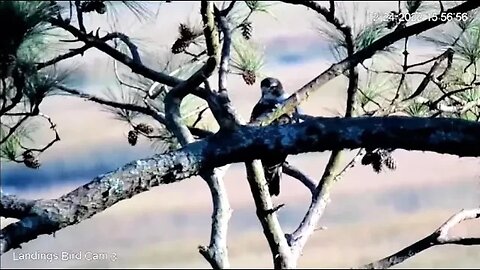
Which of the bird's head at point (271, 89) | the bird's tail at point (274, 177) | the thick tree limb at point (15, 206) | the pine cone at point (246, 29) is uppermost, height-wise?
the bird's head at point (271, 89)

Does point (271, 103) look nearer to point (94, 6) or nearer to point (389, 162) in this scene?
point (389, 162)

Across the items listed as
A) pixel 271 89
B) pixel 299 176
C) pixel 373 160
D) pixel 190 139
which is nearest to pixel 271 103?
pixel 271 89

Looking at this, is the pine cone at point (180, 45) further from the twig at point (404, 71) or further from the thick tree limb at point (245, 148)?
the thick tree limb at point (245, 148)

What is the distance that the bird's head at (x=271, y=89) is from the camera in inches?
71.4

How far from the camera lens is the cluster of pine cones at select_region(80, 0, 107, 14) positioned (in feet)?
3.91

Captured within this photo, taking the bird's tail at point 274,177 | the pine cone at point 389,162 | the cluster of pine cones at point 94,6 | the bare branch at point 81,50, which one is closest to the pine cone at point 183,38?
the bare branch at point 81,50

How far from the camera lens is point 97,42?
1.24 metres

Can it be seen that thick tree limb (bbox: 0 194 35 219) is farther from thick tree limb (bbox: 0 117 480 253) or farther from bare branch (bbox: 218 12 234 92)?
bare branch (bbox: 218 12 234 92)

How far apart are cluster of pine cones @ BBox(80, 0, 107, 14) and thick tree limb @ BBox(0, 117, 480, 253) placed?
40cm

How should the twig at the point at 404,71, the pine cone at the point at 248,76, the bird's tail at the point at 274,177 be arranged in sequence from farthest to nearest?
the bird's tail at the point at 274,177
the pine cone at the point at 248,76
the twig at the point at 404,71

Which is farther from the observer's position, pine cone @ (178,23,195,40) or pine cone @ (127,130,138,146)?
pine cone @ (127,130,138,146)

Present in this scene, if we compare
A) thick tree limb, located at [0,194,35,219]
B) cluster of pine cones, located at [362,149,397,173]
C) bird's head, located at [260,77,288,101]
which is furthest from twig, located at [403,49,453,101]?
thick tree limb, located at [0,194,35,219]

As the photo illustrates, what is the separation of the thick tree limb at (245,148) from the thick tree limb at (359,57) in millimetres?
249

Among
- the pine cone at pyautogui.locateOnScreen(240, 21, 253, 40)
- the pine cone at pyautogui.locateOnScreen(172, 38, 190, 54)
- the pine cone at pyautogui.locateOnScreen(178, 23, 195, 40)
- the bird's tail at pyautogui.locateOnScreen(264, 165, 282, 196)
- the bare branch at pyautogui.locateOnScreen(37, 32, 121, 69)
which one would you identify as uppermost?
the pine cone at pyautogui.locateOnScreen(240, 21, 253, 40)
